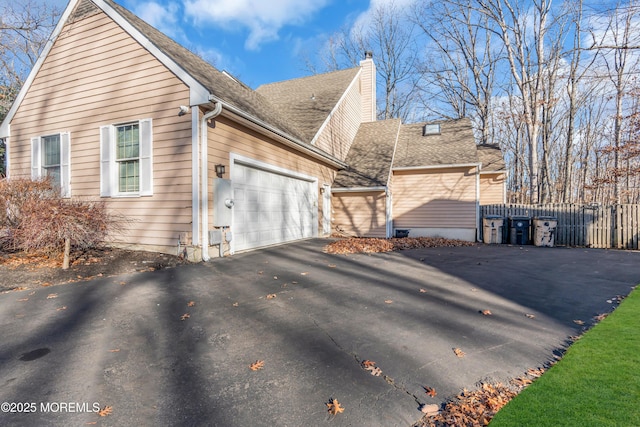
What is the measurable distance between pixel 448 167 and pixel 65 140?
13.3 m

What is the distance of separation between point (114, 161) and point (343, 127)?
10017mm

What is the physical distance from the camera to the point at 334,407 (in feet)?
7.01

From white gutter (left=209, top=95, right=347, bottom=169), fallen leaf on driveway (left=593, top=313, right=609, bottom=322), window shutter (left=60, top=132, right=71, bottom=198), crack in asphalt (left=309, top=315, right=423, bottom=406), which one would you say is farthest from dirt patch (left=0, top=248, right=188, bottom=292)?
fallen leaf on driveway (left=593, top=313, right=609, bottom=322)

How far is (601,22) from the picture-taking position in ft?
20.4

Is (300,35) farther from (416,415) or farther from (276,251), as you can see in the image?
(416,415)

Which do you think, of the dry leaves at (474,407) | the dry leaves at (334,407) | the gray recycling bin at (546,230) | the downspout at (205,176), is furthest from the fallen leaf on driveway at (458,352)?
the gray recycling bin at (546,230)

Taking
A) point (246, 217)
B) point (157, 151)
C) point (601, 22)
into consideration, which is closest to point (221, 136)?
point (157, 151)

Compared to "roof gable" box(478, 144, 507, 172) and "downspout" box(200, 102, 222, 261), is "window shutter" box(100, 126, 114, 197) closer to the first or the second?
→ "downspout" box(200, 102, 222, 261)

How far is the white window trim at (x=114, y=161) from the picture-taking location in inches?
269

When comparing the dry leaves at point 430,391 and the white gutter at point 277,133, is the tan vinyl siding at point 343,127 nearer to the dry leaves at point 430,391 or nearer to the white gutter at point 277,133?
the white gutter at point 277,133

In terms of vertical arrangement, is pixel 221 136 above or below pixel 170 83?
below

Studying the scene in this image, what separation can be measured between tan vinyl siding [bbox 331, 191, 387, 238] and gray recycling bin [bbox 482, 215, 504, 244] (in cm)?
414

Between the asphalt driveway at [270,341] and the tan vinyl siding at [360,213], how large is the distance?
6.40 m

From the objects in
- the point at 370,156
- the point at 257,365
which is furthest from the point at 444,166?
the point at 257,365
